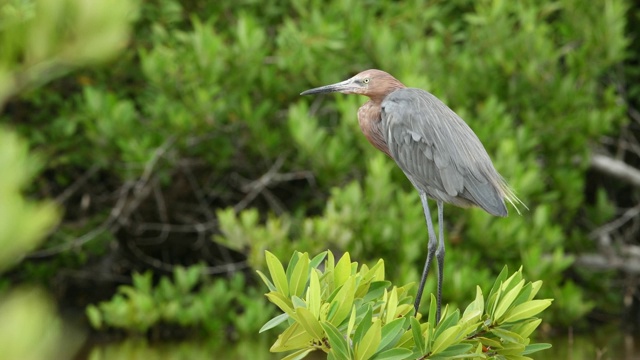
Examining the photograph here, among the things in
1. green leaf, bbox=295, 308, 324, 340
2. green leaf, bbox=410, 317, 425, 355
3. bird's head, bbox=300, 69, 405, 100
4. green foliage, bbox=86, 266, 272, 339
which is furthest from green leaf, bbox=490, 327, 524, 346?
green foliage, bbox=86, 266, 272, 339

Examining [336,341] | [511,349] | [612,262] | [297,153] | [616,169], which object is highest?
[336,341]

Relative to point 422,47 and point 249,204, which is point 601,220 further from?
point 249,204

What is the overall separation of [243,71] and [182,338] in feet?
6.69

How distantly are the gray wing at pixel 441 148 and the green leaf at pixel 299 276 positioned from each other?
0.59m

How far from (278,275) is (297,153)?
13.9ft

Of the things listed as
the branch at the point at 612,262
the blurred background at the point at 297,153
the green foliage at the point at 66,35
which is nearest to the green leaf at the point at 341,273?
the green foliage at the point at 66,35

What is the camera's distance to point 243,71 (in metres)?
6.61

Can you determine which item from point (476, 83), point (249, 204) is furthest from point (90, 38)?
point (249, 204)

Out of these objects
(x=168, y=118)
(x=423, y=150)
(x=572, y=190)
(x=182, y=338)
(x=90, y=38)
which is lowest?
(x=182, y=338)

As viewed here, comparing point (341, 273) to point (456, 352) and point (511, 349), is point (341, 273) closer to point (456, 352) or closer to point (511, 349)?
point (456, 352)

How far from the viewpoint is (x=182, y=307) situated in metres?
6.84

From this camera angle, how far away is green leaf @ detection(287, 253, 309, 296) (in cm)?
277

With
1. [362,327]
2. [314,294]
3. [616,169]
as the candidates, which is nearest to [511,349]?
[362,327]

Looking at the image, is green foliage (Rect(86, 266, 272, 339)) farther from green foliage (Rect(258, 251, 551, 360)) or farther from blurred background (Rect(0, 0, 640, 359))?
green foliage (Rect(258, 251, 551, 360))
